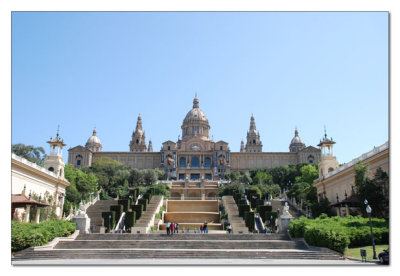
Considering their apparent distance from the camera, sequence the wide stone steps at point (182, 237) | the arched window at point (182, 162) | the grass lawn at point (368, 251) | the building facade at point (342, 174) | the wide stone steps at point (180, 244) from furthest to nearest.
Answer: the arched window at point (182, 162)
the building facade at point (342, 174)
the wide stone steps at point (182, 237)
the wide stone steps at point (180, 244)
the grass lawn at point (368, 251)

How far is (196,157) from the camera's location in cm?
11794

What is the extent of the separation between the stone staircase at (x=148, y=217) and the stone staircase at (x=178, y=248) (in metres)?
7.75

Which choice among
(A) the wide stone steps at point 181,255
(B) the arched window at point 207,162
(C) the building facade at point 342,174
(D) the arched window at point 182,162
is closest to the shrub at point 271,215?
(C) the building facade at point 342,174

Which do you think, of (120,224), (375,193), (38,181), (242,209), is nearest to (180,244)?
(375,193)

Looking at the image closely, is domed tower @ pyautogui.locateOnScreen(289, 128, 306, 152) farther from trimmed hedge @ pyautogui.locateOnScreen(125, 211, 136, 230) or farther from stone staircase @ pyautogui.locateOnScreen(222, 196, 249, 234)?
trimmed hedge @ pyautogui.locateOnScreen(125, 211, 136, 230)

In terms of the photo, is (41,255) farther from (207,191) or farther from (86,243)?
(207,191)

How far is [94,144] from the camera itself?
130125 mm

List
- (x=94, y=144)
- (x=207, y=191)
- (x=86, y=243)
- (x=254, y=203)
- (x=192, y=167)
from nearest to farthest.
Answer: (x=86, y=243) < (x=254, y=203) < (x=207, y=191) < (x=192, y=167) < (x=94, y=144)

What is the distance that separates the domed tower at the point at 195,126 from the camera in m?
130

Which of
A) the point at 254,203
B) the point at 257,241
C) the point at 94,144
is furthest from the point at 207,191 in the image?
the point at 94,144

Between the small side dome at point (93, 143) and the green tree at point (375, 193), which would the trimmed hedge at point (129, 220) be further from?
the small side dome at point (93, 143)

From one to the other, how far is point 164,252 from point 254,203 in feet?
85.4

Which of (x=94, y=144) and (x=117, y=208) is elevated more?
(x=94, y=144)

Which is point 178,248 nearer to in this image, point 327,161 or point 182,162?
point 327,161
